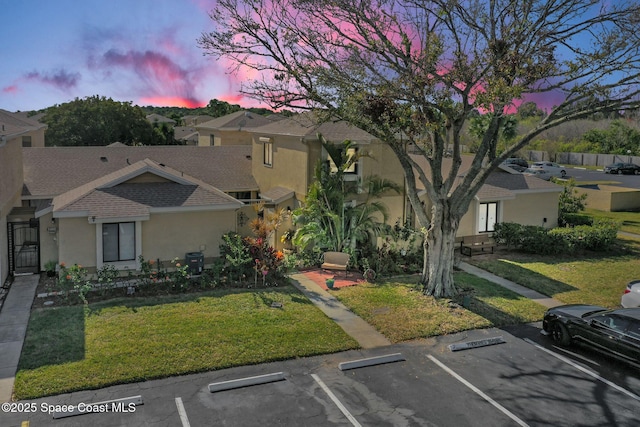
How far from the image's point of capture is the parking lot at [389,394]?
34.3 feet

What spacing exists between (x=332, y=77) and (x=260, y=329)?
8.08 metres

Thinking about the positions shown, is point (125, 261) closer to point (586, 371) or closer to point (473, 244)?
point (586, 371)

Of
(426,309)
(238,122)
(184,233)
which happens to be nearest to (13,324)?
(184,233)

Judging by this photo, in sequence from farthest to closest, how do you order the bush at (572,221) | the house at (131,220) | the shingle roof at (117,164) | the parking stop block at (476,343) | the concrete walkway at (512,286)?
the bush at (572,221) → the shingle roof at (117,164) → the house at (131,220) → the concrete walkway at (512,286) → the parking stop block at (476,343)

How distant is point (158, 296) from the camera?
1764cm

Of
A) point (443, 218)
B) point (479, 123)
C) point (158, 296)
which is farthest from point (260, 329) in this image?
point (479, 123)

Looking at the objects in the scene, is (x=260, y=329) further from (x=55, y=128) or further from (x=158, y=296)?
(x=55, y=128)

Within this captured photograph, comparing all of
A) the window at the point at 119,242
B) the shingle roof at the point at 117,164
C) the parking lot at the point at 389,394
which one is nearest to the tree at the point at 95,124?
the shingle roof at the point at 117,164

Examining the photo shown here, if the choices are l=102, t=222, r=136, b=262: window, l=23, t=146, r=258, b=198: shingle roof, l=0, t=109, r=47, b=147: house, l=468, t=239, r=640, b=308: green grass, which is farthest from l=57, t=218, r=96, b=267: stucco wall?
l=468, t=239, r=640, b=308: green grass

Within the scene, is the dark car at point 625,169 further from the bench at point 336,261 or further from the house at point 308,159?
the bench at point 336,261

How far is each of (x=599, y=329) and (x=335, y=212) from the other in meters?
11.4

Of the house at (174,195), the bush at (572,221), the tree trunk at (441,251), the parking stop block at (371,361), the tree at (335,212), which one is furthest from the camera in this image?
the bush at (572,221)

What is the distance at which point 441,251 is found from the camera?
59.2 ft

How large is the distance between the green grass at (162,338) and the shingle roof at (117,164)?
11.8 m
